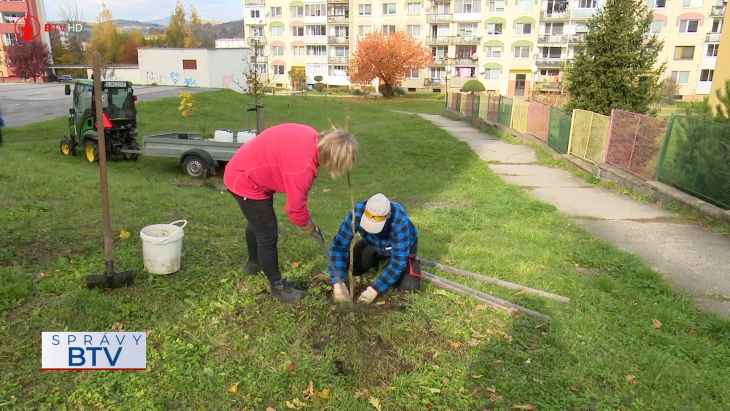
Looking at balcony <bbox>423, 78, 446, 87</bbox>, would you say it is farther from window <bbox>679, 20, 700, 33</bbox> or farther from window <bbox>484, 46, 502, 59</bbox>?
window <bbox>679, 20, 700, 33</bbox>

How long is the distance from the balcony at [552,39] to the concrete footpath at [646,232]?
44.8 m

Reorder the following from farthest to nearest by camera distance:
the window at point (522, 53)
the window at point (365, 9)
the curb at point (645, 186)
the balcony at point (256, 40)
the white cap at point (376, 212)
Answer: the balcony at point (256, 40) < the window at point (365, 9) < the window at point (522, 53) < the curb at point (645, 186) < the white cap at point (376, 212)

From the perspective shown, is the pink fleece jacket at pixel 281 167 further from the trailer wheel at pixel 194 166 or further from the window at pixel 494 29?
the window at pixel 494 29

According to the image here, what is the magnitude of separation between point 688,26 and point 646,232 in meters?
52.9

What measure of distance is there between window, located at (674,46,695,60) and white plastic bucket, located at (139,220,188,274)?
56.9 meters

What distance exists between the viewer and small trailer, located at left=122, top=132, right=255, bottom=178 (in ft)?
33.1

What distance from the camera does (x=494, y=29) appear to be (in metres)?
51.4

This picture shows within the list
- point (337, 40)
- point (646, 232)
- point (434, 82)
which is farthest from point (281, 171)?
point (337, 40)

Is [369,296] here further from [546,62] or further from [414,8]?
[414,8]

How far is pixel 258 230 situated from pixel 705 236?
5.76 m

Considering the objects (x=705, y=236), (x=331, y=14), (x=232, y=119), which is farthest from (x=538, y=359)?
(x=331, y=14)

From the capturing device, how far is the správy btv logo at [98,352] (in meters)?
3.05

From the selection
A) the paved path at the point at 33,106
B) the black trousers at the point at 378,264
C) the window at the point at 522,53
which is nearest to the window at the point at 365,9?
the window at the point at 522,53

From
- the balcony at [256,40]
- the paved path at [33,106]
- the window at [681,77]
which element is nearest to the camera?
the paved path at [33,106]
